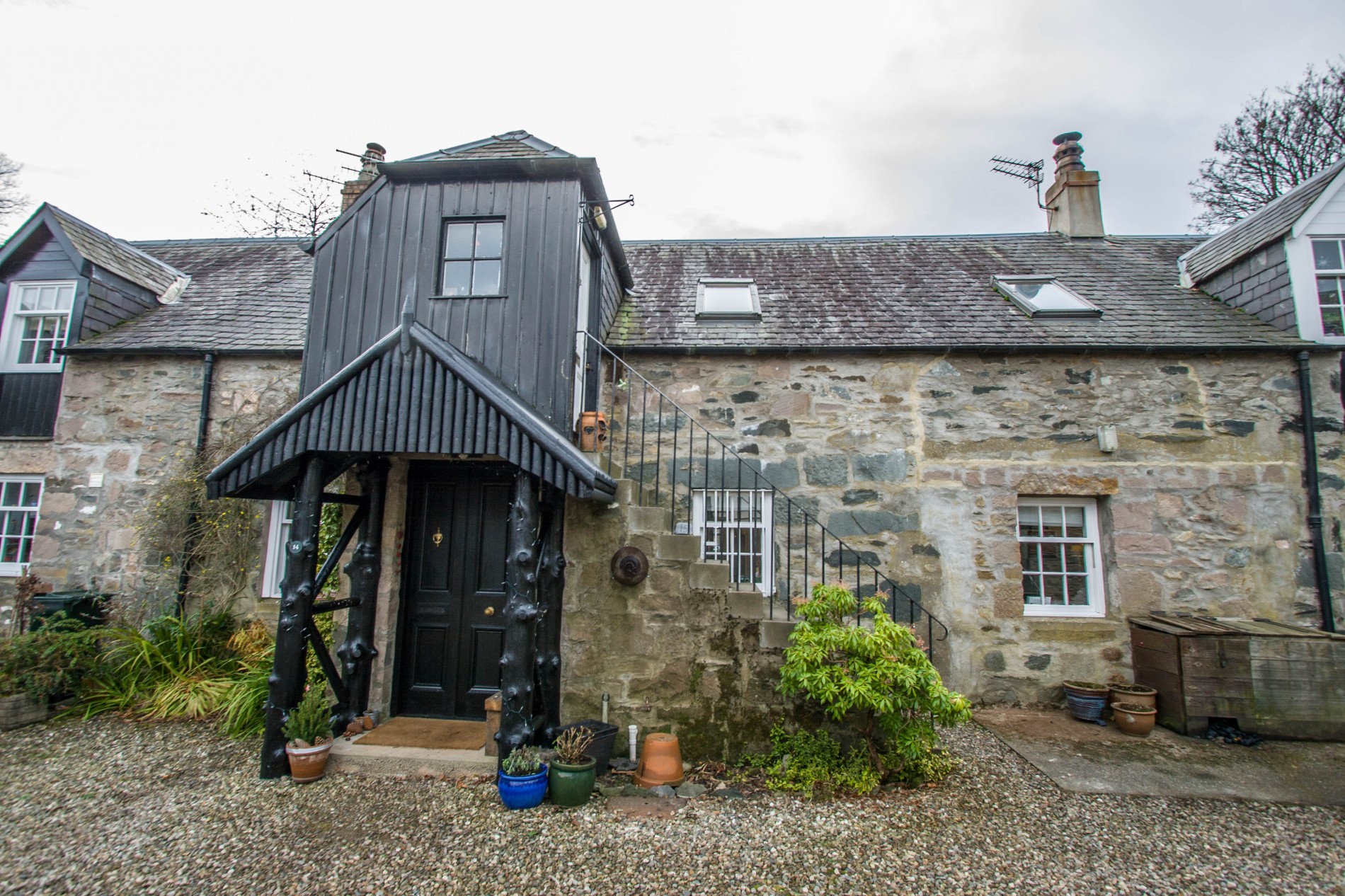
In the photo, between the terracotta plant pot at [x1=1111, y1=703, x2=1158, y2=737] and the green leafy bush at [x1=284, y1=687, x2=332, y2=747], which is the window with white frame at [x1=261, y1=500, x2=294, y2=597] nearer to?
the green leafy bush at [x1=284, y1=687, x2=332, y2=747]

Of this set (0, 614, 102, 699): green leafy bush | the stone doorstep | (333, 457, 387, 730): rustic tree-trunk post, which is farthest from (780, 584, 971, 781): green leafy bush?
(0, 614, 102, 699): green leafy bush

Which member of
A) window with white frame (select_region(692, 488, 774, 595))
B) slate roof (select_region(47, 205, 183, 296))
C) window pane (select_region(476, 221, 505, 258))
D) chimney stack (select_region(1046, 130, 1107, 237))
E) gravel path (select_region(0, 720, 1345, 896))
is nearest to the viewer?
gravel path (select_region(0, 720, 1345, 896))

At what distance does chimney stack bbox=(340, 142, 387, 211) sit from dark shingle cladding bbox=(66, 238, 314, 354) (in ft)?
5.94

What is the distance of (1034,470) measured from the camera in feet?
24.0

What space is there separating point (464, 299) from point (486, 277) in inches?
13.8

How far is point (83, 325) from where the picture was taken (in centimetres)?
846

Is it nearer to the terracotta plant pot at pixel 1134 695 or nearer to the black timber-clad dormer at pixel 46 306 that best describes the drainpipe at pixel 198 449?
the black timber-clad dormer at pixel 46 306

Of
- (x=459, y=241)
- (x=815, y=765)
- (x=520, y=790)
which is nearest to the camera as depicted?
(x=520, y=790)

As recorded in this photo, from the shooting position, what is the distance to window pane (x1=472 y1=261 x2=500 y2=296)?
607 centimetres

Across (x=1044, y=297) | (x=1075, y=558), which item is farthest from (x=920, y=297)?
(x=1075, y=558)

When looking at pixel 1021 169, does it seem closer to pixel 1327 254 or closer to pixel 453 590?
pixel 1327 254

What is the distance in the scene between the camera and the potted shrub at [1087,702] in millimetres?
6527

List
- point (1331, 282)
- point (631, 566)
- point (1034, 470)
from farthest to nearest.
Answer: point (1331, 282)
point (1034, 470)
point (631, 566)

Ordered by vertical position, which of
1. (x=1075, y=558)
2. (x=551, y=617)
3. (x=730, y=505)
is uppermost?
(x=730, y=505)
